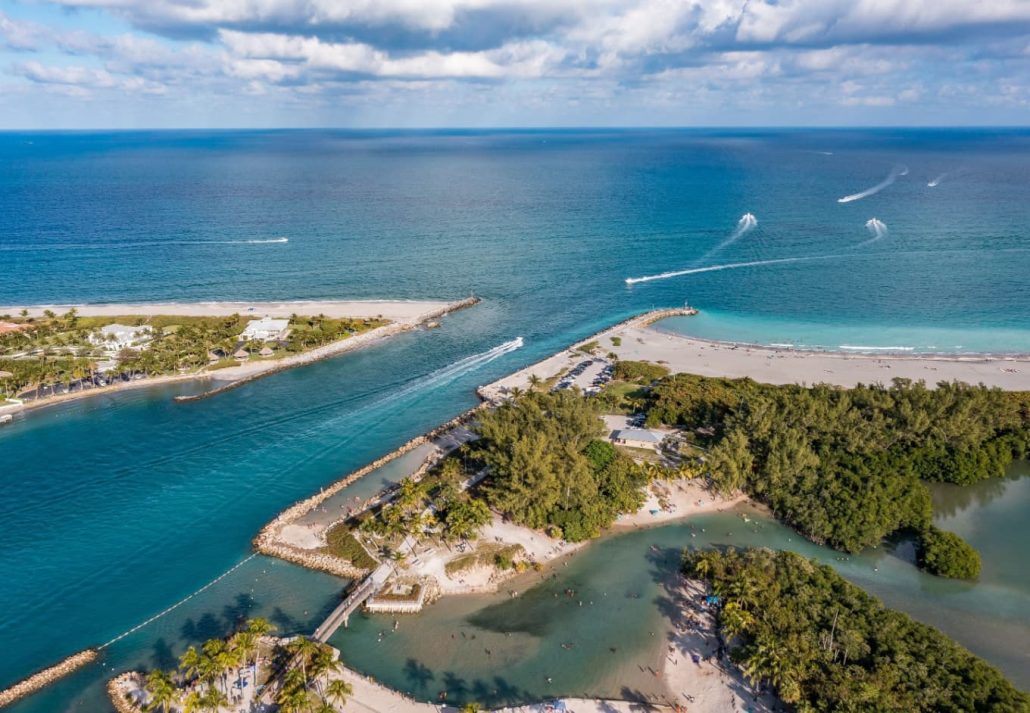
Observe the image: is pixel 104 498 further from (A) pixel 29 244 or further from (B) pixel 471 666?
(A) pixel 29 244

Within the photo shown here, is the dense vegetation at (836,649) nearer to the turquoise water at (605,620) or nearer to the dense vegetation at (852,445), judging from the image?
the turquoise water at (605,620)

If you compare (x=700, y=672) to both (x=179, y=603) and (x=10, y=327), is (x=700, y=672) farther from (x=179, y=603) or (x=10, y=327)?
(x=10, y=327)

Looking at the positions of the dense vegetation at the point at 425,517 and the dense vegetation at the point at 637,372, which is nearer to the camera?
the dense vegetation at the point at 425,517

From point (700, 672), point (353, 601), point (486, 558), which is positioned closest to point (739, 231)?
point (486, 558)

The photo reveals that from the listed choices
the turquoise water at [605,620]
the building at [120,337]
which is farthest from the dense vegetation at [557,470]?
the building at [120,337]

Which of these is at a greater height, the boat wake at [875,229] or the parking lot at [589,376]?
the boat wake at [875,229]

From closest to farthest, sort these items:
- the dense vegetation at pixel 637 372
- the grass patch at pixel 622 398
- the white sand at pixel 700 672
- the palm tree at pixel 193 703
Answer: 1. the palm tree at pixel 193 703
2. the white sand at pixel 700 672
3. the grass patch at pixel 622 398
4. the dense vegetation at pixel 637 372

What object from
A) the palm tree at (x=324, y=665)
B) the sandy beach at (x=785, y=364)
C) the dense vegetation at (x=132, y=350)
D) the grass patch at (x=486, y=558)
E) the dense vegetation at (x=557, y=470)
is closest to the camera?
the palm tree at (x=324, y=665)

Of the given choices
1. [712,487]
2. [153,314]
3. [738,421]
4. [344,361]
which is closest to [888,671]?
[712,487]
